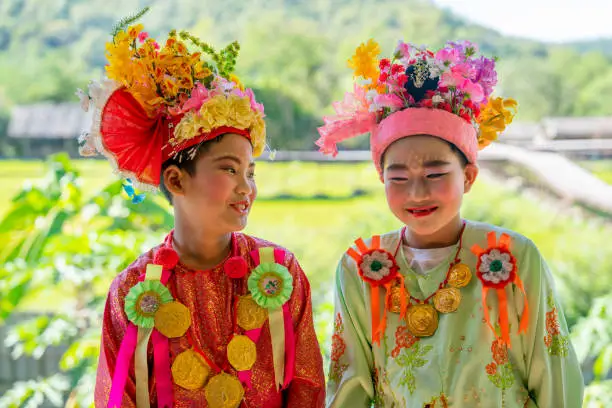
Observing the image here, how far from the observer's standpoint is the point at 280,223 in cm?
439

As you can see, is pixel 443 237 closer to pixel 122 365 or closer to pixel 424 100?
pixel 424 100

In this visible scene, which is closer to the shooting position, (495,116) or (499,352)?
(499,352)

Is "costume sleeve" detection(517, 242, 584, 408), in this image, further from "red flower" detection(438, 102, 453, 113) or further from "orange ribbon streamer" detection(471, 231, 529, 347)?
"red flower" detection(438, 102, 453, 113)

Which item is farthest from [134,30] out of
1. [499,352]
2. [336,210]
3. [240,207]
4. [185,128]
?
[336,210]

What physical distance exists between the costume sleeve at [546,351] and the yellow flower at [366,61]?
0.66 meters

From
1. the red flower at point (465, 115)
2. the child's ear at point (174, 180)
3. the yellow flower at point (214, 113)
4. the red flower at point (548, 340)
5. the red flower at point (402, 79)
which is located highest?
the red flower at point (402, 79)

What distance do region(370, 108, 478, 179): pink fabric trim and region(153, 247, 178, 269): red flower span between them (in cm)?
65

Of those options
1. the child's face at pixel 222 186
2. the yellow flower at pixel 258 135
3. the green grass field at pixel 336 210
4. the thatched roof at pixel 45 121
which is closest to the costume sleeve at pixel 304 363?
the child's face at pixel 222 186

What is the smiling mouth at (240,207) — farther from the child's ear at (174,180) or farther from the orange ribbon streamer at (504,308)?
the orange ribbon streamer at (504,308)

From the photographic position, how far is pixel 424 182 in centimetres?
188

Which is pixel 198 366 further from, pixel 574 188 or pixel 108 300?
pixel 574 188

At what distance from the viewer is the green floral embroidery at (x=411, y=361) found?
1899mm

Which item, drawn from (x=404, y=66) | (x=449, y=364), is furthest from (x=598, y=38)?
(x=449, y=364)

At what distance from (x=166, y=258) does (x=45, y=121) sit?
9.20 feet
